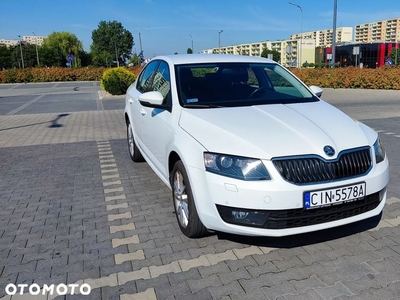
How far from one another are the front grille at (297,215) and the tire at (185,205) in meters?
0.37

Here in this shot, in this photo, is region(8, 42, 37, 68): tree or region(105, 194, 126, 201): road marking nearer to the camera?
region(105, 194, 126, 201): road marking

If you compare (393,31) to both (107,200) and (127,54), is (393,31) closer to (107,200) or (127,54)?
(127,54)

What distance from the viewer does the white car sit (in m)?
2.79

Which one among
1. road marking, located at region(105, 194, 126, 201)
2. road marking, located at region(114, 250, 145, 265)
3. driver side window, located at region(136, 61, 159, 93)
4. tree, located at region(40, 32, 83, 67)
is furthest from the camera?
tree, located at region(40, 32, 83, 67)

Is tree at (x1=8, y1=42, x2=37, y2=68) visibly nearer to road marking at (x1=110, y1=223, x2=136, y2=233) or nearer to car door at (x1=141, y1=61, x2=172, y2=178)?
car door at (x1=141, y1=61, x2=172, y2=178)

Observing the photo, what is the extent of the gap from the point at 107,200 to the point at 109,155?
2.48 m

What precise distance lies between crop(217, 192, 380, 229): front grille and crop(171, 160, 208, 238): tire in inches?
14.5

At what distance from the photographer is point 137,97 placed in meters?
5.29

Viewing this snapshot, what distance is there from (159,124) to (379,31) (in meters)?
160

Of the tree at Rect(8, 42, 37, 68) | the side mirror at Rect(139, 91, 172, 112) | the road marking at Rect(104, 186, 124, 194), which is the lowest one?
the road marking at Rect(104, 186, 124, 194)

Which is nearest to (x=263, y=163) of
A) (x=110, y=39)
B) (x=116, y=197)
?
(x=116, y=197)

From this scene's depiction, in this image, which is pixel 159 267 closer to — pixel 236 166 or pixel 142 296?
pixel 142 296

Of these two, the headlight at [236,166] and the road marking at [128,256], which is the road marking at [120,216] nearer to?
the road marking at [128,256]

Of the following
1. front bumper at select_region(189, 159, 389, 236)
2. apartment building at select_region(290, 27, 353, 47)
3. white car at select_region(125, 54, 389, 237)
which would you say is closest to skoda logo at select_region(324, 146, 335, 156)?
white car at select_region(125, 54, 389, 237)
